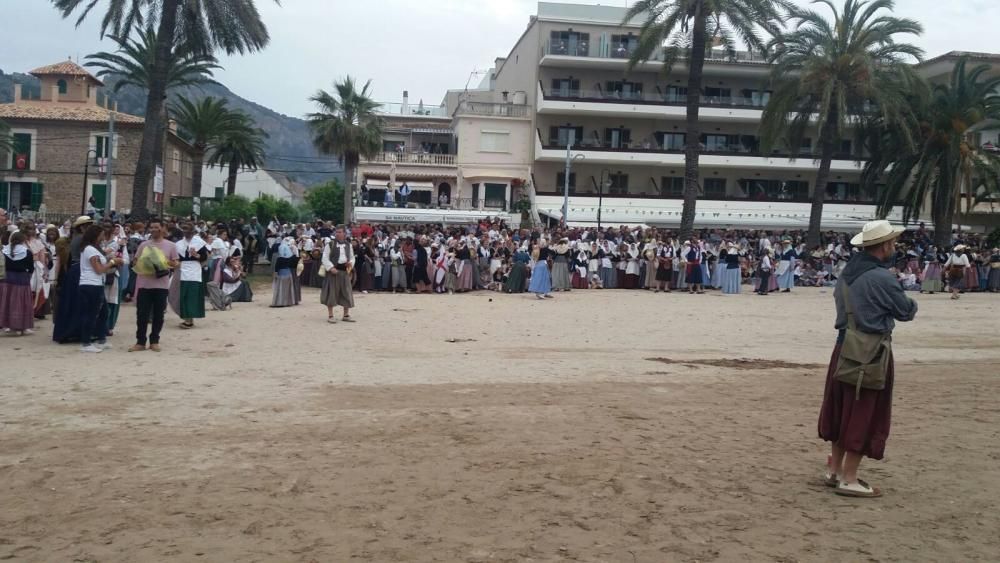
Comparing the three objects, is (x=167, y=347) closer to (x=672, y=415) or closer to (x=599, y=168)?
(x=672, y=415)

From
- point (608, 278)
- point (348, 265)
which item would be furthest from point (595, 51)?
point (348, 265)

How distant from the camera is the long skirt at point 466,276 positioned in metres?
25.4

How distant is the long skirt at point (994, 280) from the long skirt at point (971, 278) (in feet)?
2.38

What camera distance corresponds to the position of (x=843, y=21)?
113 feet

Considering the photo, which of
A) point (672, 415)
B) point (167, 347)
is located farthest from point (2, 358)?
point (672, 415)

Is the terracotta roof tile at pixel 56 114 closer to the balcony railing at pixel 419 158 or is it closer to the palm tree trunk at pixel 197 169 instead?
the palm tree trunk at pixel 197 169

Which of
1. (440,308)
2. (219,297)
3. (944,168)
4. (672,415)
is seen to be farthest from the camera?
(944,168)

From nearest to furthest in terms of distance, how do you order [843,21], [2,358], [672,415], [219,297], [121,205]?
[672,415] → [2,358] → [219,297] → [843,21] → [121,205]

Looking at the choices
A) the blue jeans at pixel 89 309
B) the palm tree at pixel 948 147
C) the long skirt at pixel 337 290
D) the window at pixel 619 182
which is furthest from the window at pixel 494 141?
the blue jeans at pixel 89 309

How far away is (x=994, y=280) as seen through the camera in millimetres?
31438

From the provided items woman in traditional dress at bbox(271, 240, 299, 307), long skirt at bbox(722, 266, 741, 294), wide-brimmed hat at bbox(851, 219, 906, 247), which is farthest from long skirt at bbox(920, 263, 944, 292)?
wide-brimmed hat at bbox(851, 219, 906, 247)

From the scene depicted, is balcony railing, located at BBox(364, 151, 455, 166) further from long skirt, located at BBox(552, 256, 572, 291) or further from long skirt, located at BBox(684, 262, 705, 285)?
long skirt, located at BBox(552, 256, 572, 291)

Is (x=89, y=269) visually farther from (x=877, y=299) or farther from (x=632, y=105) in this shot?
(x=632, y=105)

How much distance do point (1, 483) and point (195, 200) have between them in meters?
38.3
